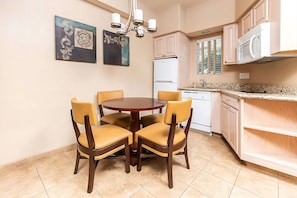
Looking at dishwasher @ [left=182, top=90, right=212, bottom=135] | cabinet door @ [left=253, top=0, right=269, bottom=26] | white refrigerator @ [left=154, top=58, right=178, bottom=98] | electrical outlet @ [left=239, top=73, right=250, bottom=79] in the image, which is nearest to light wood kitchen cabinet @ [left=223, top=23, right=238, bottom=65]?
electrical outlet @ [left=239, top=73, right=250, bottom=79]

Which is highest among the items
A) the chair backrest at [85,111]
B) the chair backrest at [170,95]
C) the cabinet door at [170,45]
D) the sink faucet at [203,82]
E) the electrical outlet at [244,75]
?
the cabinet door at [170,45]

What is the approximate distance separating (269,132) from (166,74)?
218 cm

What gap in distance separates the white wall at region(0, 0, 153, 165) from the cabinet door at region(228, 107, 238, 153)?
7.42 ft

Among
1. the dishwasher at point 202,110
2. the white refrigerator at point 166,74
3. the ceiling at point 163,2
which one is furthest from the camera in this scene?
the white refrigerator at point 166,74

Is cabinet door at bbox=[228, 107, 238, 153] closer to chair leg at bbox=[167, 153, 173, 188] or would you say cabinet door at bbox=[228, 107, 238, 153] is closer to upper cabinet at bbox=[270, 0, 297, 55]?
upper cabinet at bbox=[270, 0, 297, 55]

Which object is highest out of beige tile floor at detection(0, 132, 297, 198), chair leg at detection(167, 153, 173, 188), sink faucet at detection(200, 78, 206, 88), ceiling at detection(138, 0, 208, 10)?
ceiling at detection(138, 0, 208, 10)

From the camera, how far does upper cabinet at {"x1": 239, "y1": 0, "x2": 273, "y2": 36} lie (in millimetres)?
1939

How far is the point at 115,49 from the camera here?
2.86m

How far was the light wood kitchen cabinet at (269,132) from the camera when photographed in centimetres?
170

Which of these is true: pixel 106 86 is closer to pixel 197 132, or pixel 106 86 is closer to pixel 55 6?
pixel 55 6

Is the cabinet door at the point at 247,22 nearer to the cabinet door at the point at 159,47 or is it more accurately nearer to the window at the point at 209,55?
the window at the point at 209,55

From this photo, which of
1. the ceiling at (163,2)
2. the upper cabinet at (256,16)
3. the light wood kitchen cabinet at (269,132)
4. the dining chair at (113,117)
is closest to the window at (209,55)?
the upper cabinet at (256,16)

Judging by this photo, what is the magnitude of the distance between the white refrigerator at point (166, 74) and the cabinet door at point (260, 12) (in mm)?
1522

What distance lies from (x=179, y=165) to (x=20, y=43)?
255cm
